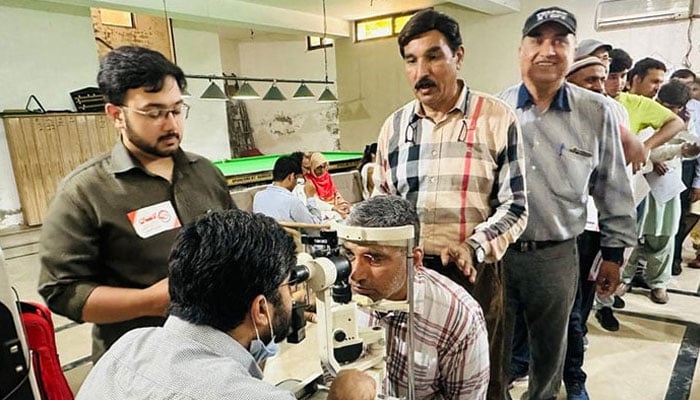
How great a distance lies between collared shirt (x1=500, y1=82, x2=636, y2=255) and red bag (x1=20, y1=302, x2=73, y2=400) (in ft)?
5.08

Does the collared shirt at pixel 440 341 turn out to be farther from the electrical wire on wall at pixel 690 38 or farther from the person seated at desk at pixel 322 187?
the electrical wire on wall at pixel 690 38

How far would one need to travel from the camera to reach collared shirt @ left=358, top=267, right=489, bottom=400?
1126 mm

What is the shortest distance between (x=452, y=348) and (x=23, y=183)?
678 centimetres

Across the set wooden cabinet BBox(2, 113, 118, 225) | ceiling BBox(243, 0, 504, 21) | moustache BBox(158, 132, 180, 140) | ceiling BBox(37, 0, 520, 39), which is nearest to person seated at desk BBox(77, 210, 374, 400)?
moustache BBox(158, 132, 180, 140)

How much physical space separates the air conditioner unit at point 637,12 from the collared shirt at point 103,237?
584 cm

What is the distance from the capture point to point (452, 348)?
3.73 ft

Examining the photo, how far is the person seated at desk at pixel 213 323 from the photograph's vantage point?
0.69 metres

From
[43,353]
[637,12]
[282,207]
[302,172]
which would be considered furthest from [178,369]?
[637,12]

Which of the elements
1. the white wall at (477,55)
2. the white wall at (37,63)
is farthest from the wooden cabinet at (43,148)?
the white wall at (477,55)

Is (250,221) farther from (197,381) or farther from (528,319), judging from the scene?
(528,319)

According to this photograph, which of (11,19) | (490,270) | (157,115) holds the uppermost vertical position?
(11,19)

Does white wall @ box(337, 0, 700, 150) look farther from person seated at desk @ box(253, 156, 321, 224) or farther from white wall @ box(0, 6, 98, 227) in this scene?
white wall @ box(0, 6, 98, 227)

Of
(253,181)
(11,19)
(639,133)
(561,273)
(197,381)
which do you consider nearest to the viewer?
(197,381)

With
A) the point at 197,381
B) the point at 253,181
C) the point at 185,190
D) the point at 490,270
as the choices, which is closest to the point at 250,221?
the point at 197,381
